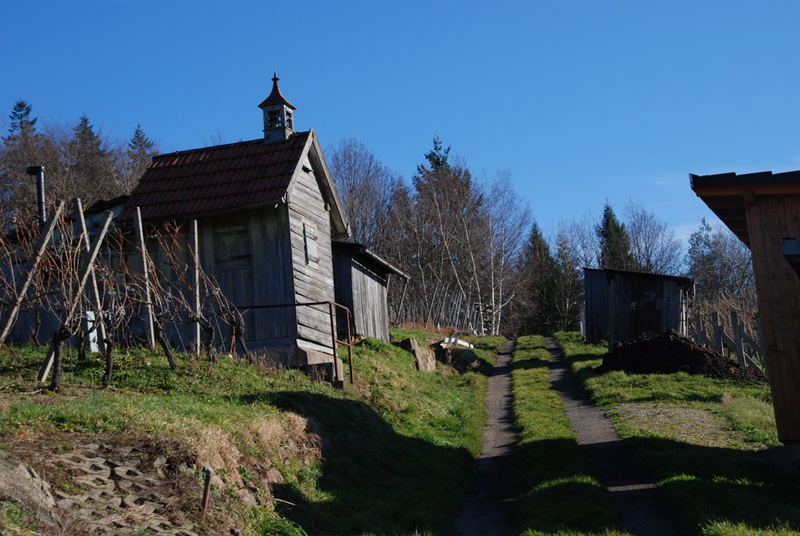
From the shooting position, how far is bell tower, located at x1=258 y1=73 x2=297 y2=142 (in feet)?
73.2

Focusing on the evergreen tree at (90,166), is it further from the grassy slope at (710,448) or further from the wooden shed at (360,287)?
the grassy slope at (710,448)

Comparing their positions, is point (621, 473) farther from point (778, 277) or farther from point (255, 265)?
point (255, 265)

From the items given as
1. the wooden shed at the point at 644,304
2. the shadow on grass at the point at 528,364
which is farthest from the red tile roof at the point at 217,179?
the wooden shed at the point at 644,304

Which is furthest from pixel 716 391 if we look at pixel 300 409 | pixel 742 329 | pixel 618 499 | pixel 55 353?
pixel 55 353

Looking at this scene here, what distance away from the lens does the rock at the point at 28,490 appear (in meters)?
6.48

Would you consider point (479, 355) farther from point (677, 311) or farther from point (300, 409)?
point (300, 409)

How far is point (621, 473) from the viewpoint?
12797 mm

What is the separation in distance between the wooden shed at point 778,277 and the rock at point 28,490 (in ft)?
33.2

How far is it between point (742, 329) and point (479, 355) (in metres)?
11.5

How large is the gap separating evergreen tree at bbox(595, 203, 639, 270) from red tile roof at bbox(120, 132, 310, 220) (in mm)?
44195

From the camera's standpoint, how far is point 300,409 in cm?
1340

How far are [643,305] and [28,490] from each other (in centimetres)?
2791

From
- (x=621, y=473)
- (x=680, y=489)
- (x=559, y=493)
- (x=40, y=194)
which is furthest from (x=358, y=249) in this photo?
(x=680, y=489)

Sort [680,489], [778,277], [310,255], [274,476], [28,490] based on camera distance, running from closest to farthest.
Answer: [28,490] → [274,476] → [680,489] → [778,277] → [310,255]
